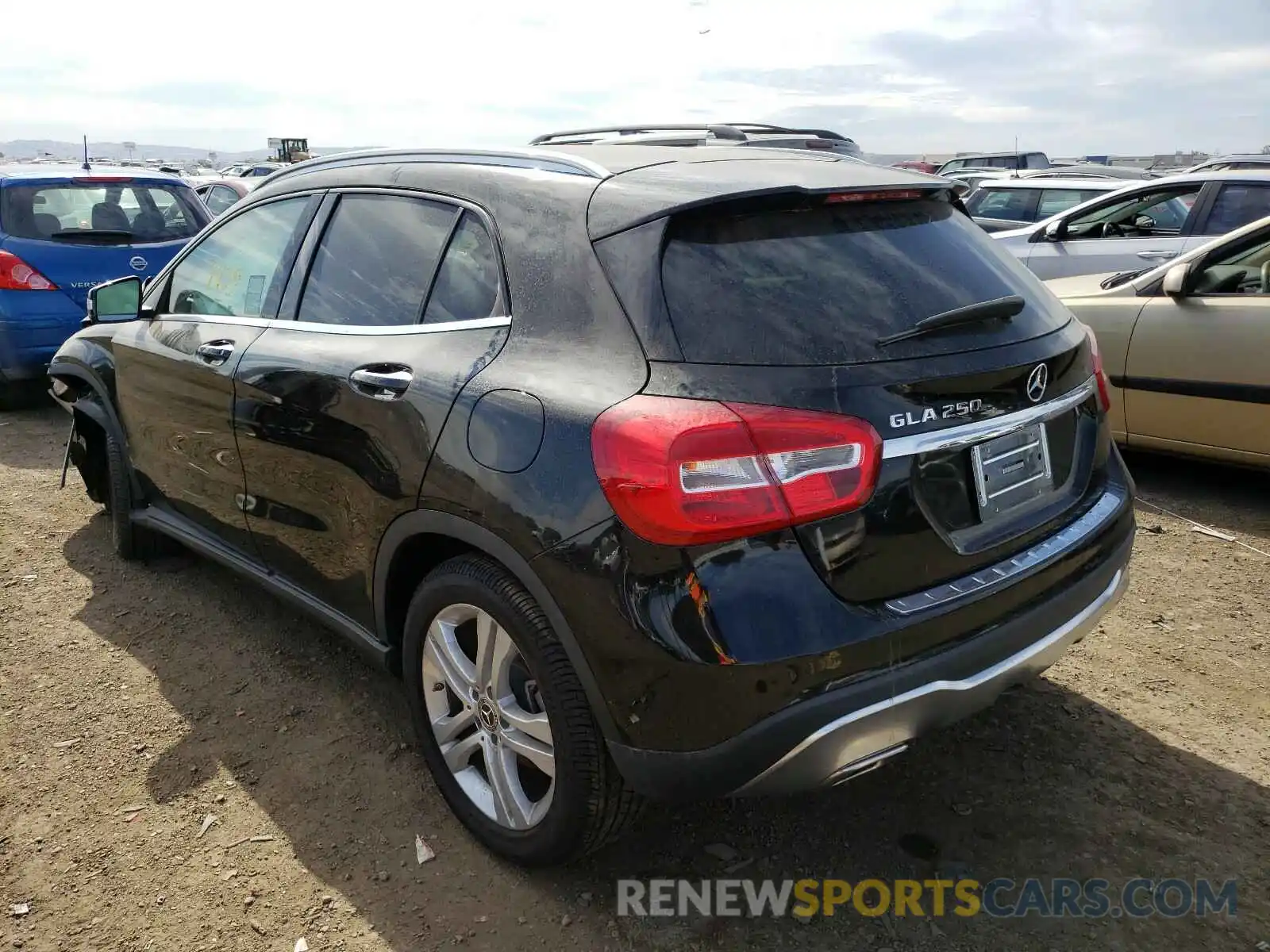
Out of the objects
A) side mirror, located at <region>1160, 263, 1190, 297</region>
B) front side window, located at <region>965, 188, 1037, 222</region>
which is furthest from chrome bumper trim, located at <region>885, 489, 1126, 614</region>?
front side window, located at <region>965, 188, 1037, 222</region>

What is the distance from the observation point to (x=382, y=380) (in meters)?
2.64

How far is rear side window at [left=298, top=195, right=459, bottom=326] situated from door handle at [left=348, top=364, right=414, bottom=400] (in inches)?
5.9

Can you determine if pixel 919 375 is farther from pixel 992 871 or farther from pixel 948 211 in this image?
pixel 992 871

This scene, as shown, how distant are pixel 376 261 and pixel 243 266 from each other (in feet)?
2.97

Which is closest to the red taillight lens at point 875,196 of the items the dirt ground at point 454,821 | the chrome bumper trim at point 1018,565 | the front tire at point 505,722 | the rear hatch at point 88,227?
the chrome bumper trim at point 1018,565

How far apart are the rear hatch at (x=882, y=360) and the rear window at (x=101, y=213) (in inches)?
262

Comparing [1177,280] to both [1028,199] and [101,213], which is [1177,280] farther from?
[101,213]

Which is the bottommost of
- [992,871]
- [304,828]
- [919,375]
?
[304,828]

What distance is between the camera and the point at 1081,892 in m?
2.42

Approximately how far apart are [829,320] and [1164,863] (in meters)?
1.60

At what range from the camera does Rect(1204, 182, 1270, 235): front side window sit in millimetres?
7293

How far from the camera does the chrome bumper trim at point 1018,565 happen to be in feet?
6.95

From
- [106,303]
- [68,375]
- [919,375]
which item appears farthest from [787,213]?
[68,375]

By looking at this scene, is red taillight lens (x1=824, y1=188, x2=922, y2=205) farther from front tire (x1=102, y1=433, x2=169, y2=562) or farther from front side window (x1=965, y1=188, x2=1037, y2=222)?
front side window (x1=965, y1=188, x2=1037, y2=222)
